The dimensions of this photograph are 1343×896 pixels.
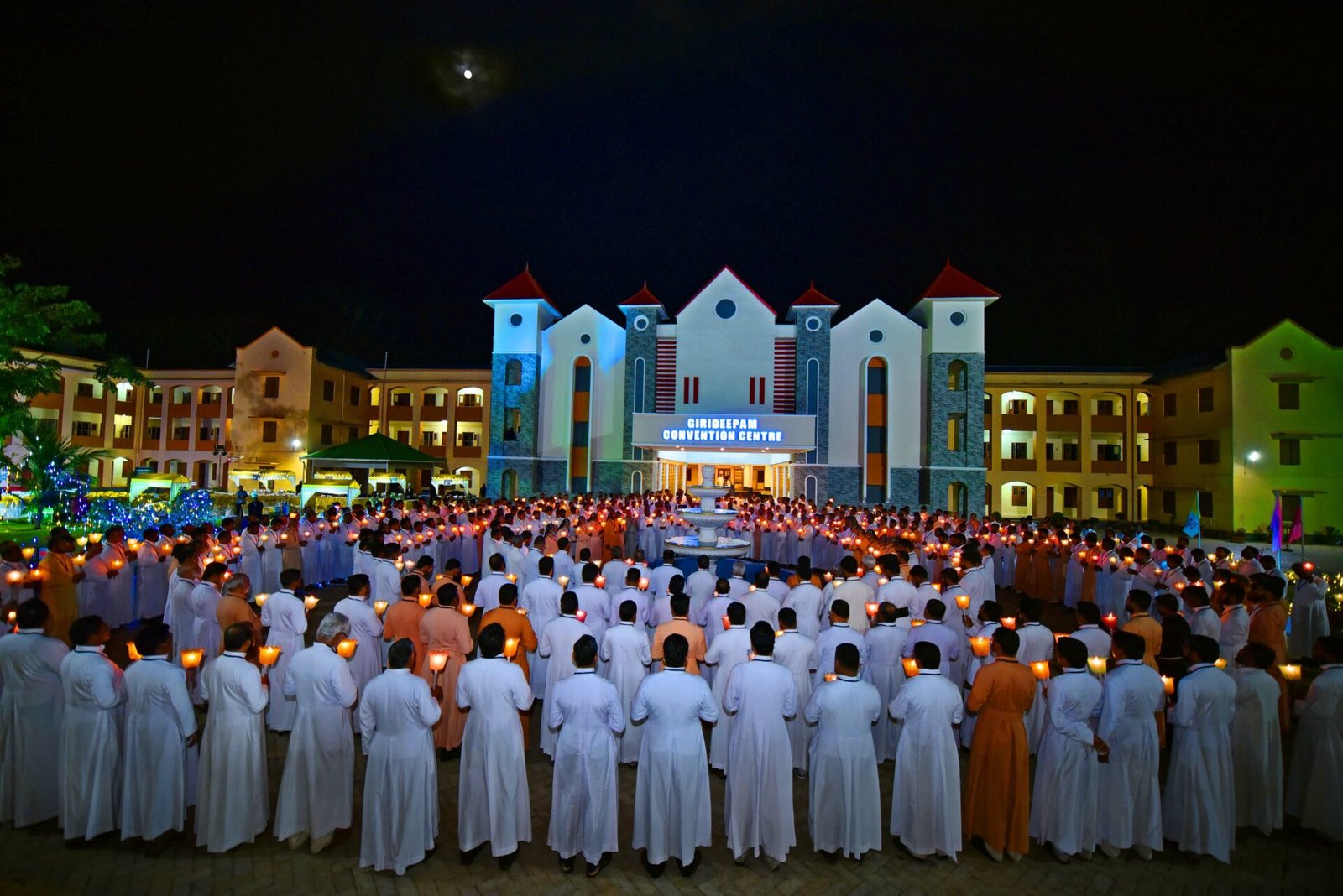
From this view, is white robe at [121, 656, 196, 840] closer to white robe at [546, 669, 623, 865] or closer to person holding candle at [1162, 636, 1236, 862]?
white robe at [546, 669, 623, 865]

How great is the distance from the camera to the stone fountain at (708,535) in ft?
44.5

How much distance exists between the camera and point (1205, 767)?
4.91 m

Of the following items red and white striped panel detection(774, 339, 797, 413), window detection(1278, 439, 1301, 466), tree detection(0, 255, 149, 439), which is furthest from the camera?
red and white striped panel detection(774, 339, 797, 413)

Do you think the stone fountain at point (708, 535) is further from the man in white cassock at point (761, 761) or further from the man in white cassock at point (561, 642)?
the man in white cassock at point (761, 761)

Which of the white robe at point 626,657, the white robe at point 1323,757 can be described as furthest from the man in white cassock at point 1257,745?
the white robe at point 626,657

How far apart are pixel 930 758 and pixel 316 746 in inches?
169

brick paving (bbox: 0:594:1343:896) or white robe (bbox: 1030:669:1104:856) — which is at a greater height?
white robe (bbox: 1030:669:1104:856)

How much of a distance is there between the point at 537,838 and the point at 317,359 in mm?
35083

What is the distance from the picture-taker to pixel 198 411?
36062 millimetres

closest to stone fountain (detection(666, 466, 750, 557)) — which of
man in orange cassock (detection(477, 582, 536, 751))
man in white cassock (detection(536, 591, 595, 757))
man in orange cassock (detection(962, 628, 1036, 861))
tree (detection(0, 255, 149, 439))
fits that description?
man in white cassock (detection(536, 591, 595, 757))

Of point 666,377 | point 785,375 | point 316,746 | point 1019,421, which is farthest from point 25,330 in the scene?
point 1019,421

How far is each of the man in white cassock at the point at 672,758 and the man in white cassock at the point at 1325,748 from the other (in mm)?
4726

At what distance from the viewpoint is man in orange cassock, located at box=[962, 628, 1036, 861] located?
4.73m

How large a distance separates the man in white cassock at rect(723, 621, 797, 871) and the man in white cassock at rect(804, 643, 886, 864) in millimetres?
205
